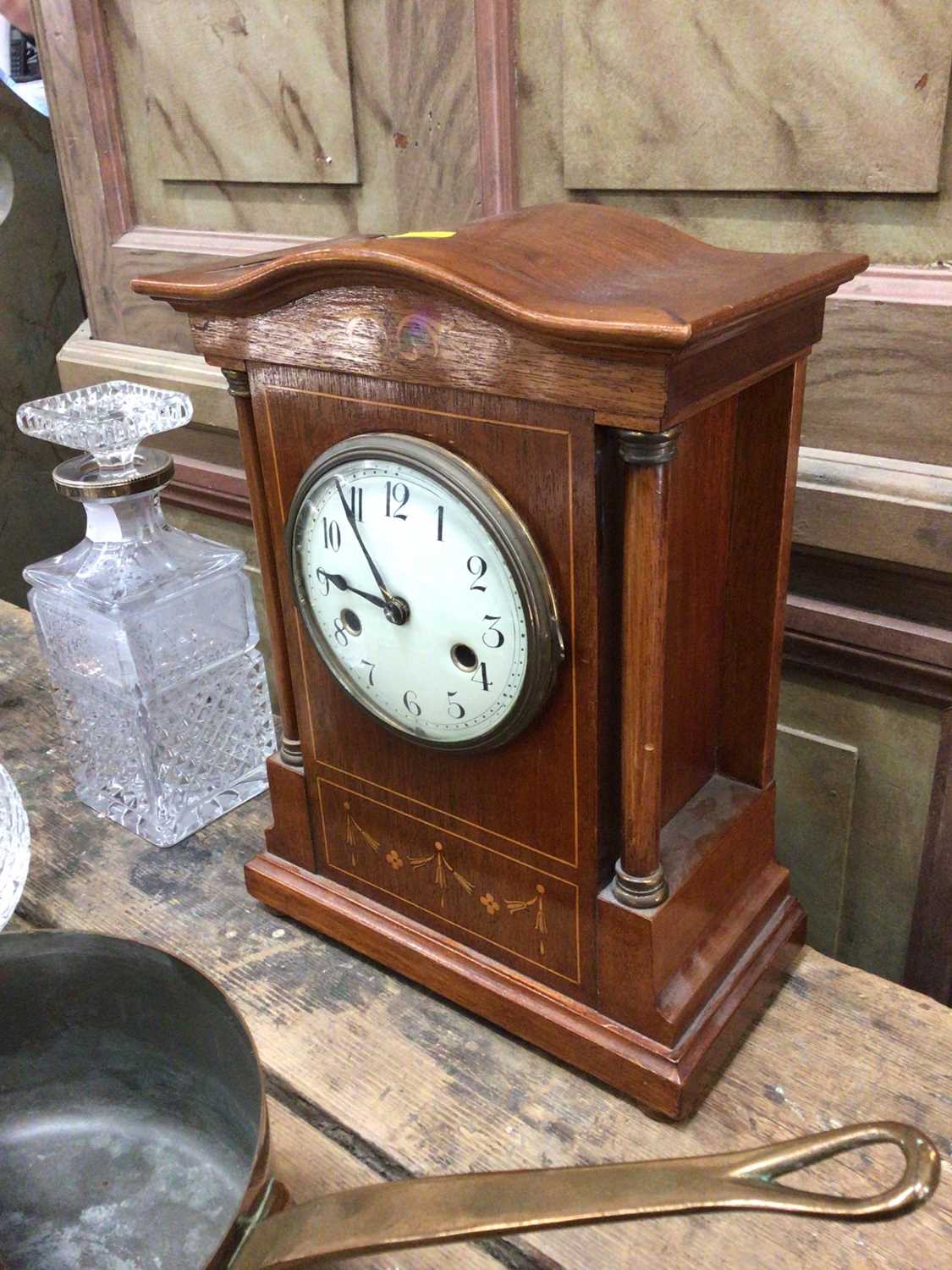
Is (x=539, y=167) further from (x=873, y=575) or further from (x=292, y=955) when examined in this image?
(x=292, y=955)

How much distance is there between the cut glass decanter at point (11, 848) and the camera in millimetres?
708

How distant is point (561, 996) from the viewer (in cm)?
66

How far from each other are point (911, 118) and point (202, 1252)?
744 mm

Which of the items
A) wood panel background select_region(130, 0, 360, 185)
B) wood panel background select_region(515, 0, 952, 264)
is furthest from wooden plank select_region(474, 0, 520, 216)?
wood panel background select_region(130, 0, 360, 185)

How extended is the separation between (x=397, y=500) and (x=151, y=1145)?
374mm

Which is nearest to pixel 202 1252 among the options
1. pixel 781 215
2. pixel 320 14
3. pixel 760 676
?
pixel 760 676

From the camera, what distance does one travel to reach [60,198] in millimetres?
1523

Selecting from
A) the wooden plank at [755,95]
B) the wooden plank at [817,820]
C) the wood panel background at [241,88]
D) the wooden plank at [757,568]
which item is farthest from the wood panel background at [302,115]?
the wooden plank at [817,820]

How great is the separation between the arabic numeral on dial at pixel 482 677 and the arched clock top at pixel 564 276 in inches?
7.2

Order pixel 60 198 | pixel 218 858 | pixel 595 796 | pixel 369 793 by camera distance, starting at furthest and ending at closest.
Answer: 1. pixel 60 198
2. pixel 218 858
3. pixel 369 793
4. pixel 595 796

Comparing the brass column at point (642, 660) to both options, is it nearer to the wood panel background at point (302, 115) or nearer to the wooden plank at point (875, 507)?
the wooden plank at point (875, 507)

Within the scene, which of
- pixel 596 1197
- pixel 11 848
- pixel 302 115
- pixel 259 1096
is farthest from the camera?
pixel 302 115

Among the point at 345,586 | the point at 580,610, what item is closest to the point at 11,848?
the point at 345,586

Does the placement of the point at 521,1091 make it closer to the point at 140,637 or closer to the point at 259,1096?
the point at 259,1096
